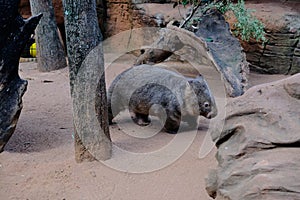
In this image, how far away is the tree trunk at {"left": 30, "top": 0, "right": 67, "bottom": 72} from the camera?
737cm

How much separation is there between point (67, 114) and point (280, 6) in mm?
4861

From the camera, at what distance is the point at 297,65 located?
7250 millimetres

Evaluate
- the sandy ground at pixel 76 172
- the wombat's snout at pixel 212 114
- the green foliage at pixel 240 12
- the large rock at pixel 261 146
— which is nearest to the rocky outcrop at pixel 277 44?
the green foliage at pixel 240 12

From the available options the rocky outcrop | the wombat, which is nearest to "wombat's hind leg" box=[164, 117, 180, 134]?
the wombat

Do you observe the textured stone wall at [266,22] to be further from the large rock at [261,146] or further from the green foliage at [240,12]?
the large rock at [261,146]

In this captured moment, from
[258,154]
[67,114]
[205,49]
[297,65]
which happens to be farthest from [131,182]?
[297,65]

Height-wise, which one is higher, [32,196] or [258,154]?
[258,154]

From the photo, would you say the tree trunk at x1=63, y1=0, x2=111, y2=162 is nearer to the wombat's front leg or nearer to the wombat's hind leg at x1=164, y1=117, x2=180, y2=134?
the wombat's hind leg at x1=164, y1=117, x2=180, y2=134

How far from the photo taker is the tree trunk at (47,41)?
7.37m

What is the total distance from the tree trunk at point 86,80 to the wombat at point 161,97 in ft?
2.86

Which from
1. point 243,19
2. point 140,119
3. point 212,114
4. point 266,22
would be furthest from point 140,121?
point 266,22

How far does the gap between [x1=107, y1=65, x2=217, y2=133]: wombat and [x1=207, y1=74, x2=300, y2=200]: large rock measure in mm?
1638

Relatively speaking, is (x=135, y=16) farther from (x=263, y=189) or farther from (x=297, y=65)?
(x=263, y=189)

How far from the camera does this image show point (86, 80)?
344 centimetres
